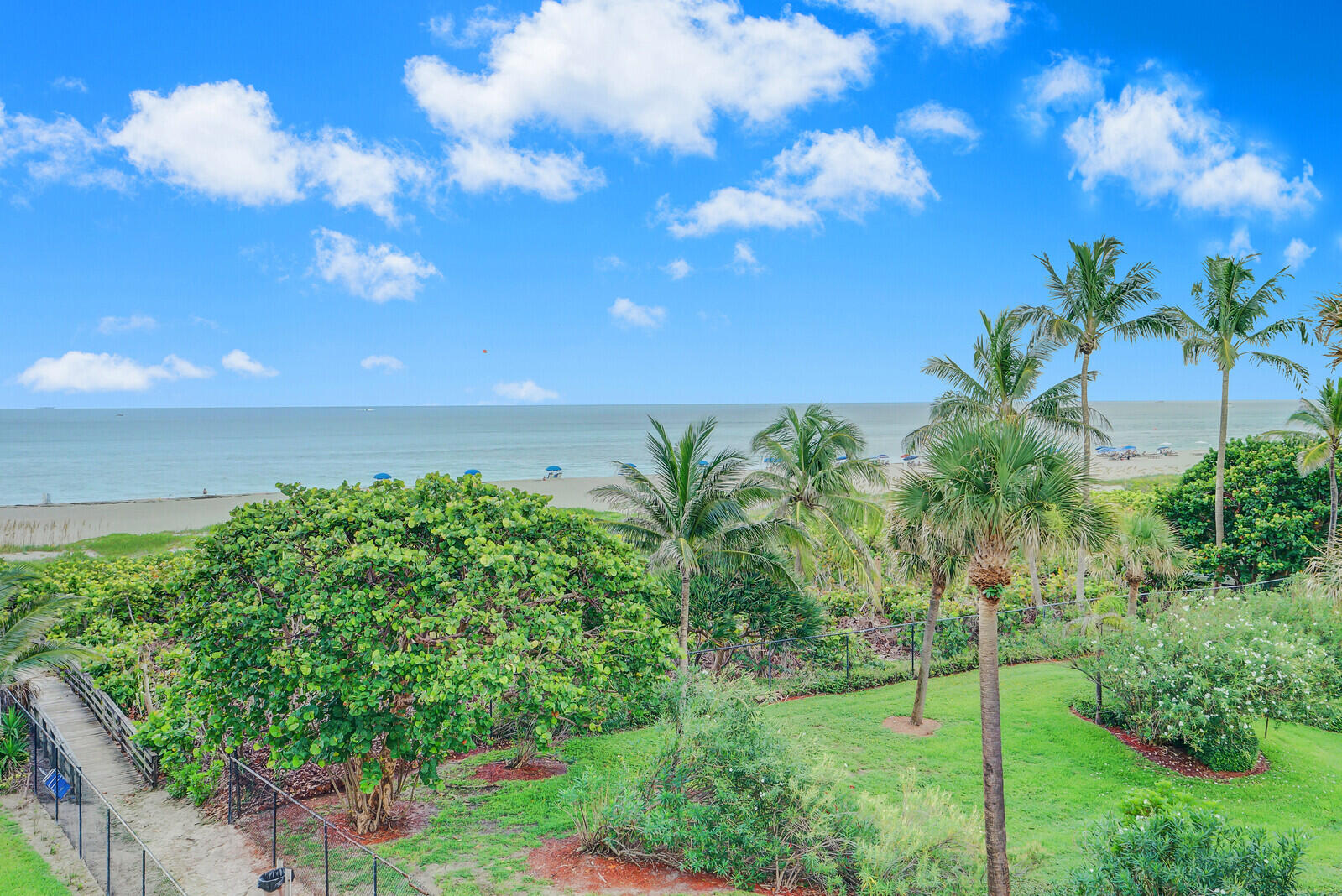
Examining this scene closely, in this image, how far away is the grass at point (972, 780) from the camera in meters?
11.6

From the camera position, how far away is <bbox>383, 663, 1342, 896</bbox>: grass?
11.6 meters

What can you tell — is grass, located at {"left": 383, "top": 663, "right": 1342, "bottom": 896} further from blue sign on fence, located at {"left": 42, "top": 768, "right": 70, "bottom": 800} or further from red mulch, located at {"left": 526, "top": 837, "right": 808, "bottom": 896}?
blue sign on fence, located at {"left": 42, "top": 768, "right": 70, "bottom": 800}

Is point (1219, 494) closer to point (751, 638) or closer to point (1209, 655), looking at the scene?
point (1209, 655)

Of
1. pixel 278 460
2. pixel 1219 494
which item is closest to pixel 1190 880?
pixel 1219 494

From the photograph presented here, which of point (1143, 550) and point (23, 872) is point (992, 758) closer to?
point (1143, 550)

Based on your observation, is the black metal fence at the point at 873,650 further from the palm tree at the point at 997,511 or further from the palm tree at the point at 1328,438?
the palm tree at the point at 997,511

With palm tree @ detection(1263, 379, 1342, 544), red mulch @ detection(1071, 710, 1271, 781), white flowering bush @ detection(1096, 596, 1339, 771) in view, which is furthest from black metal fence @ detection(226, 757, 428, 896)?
palm tree @ detection(1263, 379, 1342, 544)

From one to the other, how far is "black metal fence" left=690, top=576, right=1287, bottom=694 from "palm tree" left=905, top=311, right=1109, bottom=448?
18.7 feet

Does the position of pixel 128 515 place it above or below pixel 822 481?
below

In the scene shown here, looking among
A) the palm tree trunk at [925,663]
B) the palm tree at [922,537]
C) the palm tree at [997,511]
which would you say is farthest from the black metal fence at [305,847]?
the palm tree trunk at [925,663]

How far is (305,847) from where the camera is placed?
11633mm

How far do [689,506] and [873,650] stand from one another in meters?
8.27

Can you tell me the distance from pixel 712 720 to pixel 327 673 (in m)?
5.45

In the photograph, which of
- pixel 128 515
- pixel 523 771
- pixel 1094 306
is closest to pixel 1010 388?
pixel 1094 306
